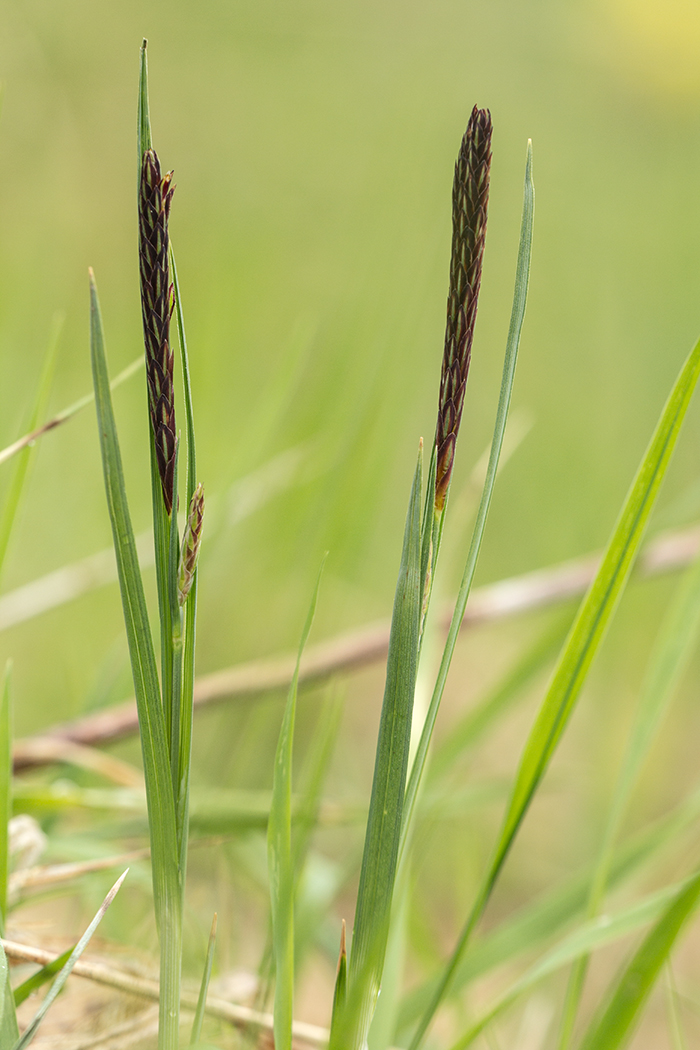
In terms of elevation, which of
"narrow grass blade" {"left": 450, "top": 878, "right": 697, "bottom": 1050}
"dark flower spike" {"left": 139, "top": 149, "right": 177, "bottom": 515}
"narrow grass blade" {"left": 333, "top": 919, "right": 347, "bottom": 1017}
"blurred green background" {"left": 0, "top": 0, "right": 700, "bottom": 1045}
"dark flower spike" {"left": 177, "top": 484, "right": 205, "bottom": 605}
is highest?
"blurred green background" {"left": 0, "top": 0, "right": 700, "bottom": 1045}

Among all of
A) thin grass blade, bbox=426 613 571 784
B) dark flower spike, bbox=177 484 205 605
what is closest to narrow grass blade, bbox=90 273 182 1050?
dark flower spike, bbox=177 484 205 605

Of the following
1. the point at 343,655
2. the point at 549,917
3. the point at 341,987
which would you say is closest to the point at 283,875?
the point at 341,987

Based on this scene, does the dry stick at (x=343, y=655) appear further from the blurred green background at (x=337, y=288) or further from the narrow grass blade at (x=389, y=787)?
the narrow grass blade at (x=389, y=787)

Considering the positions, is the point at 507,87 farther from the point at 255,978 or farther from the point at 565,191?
the point at 255,978

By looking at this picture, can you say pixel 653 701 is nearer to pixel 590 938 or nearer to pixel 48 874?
pixel 590 938

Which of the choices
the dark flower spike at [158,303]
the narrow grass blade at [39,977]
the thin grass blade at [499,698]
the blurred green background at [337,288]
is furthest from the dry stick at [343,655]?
the dark flower spike at [158,303]

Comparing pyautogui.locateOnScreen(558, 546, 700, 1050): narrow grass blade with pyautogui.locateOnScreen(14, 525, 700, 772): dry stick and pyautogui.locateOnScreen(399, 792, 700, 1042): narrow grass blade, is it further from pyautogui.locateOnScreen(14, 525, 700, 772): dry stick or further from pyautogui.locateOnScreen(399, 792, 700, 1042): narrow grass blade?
pyautogui.locateOnScreen(14, 525, 700, 772): dry stick
